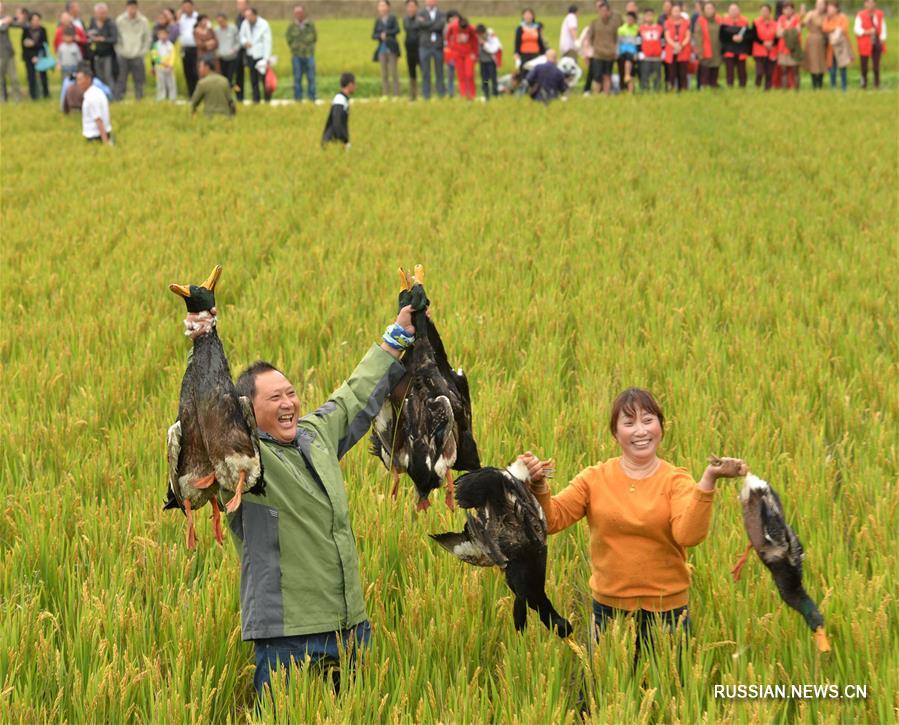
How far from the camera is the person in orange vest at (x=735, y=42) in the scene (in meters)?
17.7

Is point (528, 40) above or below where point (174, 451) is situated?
above

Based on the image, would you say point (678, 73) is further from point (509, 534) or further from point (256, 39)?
point (509, 534)

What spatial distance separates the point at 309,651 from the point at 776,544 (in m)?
1.01

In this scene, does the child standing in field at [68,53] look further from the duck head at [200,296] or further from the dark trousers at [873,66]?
the duck head at [200,296]

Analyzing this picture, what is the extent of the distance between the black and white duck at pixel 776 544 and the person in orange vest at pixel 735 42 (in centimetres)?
1712

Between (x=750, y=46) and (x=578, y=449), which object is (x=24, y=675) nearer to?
(x=578, y=449)

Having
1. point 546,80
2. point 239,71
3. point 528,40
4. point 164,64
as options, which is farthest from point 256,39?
point 546,80

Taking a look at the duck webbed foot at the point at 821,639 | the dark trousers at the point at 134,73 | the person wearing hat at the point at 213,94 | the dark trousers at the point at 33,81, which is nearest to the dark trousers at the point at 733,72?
the person wearing hat at the point at 213,94

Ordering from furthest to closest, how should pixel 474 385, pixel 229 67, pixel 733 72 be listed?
pixel 733 72 < pixel 229 67 < pixel 474 385

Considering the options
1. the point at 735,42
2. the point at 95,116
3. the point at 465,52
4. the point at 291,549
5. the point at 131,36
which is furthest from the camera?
the point at 735,42

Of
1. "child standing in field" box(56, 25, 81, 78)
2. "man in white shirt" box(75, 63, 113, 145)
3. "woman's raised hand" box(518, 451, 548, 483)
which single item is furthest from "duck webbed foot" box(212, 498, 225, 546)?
"child standing in field" box(56, 25, 81, 78)

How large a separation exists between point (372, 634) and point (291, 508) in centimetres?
36

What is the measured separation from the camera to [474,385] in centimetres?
413

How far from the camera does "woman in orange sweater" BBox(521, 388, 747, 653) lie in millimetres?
2191
